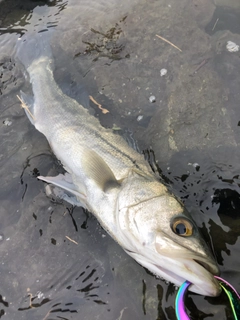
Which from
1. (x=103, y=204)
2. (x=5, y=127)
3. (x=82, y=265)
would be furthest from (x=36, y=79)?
(x=82, y=265)

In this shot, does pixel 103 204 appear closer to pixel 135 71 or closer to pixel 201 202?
pixel 201 202

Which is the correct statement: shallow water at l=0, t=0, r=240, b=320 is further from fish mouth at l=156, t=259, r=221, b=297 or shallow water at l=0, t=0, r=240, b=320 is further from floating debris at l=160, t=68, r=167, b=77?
fish mouth at l=156, t=259, r=221, b=297

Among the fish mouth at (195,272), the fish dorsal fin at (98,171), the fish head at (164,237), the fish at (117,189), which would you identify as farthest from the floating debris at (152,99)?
the fish mouth at (195,272)

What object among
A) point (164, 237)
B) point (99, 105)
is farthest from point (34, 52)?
point (164, 237)

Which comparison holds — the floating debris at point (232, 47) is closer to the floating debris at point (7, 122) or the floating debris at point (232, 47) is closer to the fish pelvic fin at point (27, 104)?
the fish pelvic fin at point (27, 104)

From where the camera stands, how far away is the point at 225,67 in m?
4.67

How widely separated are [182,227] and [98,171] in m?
1.13

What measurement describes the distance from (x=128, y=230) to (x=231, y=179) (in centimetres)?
145

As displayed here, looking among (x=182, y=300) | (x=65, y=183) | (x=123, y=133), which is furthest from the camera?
(x=123, y=133)

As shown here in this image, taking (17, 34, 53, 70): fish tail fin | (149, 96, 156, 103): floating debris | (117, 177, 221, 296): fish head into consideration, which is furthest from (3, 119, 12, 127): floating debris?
(117, 177, 221, 296): fish head

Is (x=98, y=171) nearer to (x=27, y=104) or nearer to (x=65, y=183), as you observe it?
(x=65, y=183)

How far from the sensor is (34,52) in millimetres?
5133

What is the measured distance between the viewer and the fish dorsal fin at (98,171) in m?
3.50

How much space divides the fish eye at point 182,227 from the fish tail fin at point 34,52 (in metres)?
3.23
